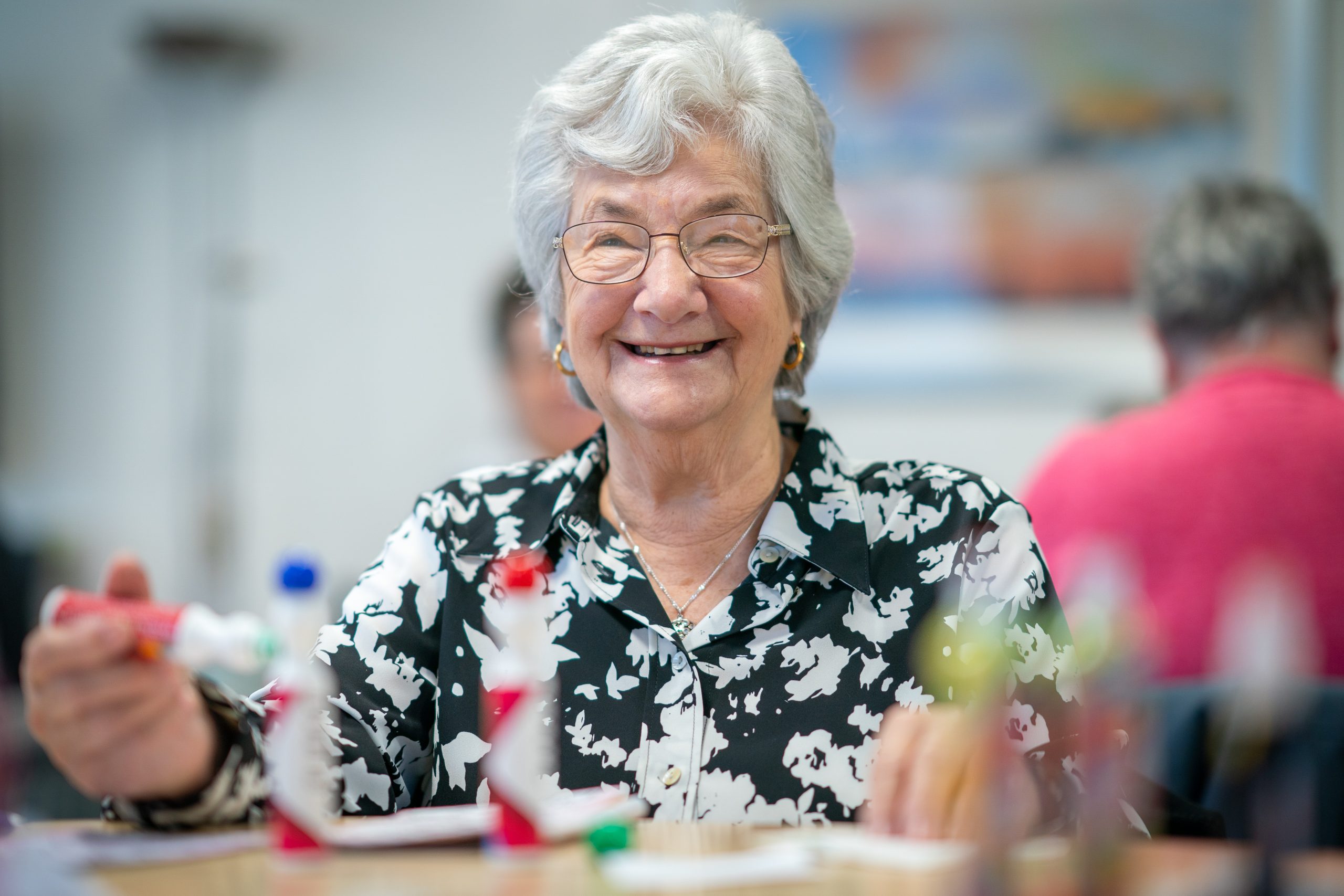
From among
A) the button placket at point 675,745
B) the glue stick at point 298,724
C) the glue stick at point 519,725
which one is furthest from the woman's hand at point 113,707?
the button placket at point 675,745

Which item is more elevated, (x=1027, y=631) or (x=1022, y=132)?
(x=1022, y=132)

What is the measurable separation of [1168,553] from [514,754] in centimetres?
132

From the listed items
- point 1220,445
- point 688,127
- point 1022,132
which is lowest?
point 1220,445

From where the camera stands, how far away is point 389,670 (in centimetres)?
140

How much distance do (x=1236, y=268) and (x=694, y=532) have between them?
1.18 m

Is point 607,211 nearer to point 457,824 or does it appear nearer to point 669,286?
point 669,286

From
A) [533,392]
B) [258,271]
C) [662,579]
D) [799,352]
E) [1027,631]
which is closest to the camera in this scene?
[1027,631]

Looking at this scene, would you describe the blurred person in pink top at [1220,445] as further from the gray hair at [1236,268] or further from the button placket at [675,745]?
the button placket at [675,745]

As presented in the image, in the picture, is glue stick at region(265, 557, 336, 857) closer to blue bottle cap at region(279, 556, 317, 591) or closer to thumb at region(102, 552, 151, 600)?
blue bottle cap at region(279, 556, 317, 591)

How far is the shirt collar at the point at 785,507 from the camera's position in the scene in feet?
4.72

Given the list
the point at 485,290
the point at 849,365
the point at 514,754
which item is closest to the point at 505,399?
the point at 485,290

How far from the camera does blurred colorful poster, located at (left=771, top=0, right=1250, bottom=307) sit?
310 centimetres

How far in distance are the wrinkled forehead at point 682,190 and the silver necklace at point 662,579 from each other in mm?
339

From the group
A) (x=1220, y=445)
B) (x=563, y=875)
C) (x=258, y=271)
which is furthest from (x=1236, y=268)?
(x=258, y=271)
